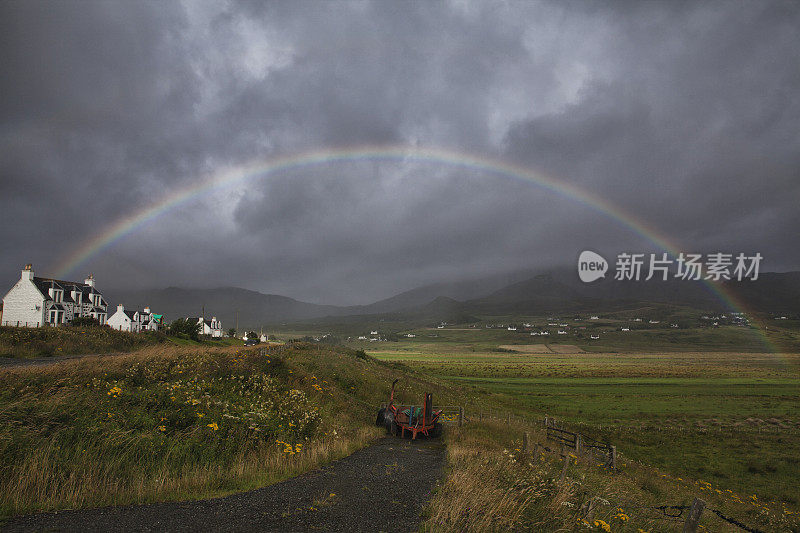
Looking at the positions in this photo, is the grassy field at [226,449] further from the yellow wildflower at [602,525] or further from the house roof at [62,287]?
the house roof at [62,287]

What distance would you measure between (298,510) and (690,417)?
7323 cm

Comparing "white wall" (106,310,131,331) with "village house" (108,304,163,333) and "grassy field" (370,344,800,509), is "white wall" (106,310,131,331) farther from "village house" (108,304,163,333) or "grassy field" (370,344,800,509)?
"grassy field" (370,344,800,509)

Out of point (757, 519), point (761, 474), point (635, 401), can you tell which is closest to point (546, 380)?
point (635, 401)

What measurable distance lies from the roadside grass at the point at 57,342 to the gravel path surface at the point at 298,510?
24832 millimetres

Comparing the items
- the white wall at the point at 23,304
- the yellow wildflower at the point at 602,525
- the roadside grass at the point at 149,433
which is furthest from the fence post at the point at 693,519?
the white wall at the point at 23,304

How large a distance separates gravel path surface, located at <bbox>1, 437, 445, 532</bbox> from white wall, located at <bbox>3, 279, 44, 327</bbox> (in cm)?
6646

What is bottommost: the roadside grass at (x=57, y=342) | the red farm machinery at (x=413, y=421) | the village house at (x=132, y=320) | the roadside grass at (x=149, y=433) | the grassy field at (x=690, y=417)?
the grassy field at (x=690, y=417)

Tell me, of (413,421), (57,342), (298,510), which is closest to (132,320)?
(57,342)

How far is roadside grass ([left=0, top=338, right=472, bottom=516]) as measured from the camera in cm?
886

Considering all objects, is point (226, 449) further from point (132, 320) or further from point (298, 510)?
point (132, 320)

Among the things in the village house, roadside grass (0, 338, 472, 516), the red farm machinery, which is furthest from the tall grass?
the village house

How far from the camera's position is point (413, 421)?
22609 mm

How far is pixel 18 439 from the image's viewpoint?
9.35 meters

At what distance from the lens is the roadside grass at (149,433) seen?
886cm
